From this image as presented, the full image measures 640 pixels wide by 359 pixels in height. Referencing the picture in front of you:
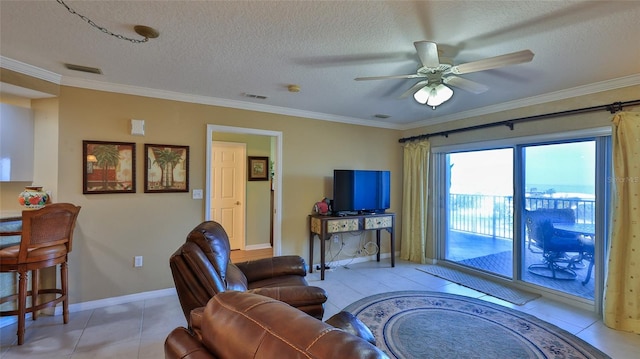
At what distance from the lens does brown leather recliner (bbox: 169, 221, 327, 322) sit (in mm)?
1619

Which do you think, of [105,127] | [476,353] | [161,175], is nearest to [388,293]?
[476,353]

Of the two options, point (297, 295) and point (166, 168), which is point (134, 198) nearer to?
point (166, 168)

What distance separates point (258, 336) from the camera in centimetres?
80

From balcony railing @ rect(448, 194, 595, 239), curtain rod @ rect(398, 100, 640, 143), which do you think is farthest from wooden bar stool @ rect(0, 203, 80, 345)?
balcony railing @ rect(448, 194, 595, 239)

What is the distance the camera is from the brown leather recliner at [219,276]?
5.31 ft

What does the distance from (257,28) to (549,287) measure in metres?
4.16

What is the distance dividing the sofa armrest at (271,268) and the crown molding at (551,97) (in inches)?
125

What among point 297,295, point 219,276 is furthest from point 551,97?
point 219,276

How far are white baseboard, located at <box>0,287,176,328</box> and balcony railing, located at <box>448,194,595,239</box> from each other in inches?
164

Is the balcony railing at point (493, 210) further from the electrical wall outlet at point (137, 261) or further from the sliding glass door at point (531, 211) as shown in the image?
the electrical wall outlet at point (137, 261)

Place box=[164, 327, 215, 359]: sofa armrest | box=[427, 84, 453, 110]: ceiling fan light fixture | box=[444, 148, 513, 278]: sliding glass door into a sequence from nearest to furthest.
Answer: box=[164, 327, 215, 359]: sofa armrest, box=[427, 84, 453, 110]: ceiling fan light fixture, box=[444, 148, 513, 278]: sliding glass door

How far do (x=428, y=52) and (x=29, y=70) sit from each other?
134 inches

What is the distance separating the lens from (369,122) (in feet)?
16.0

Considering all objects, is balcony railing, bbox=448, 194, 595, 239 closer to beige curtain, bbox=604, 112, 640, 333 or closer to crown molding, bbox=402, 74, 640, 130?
beige curtain, bbox=604, 112, 640, 333
